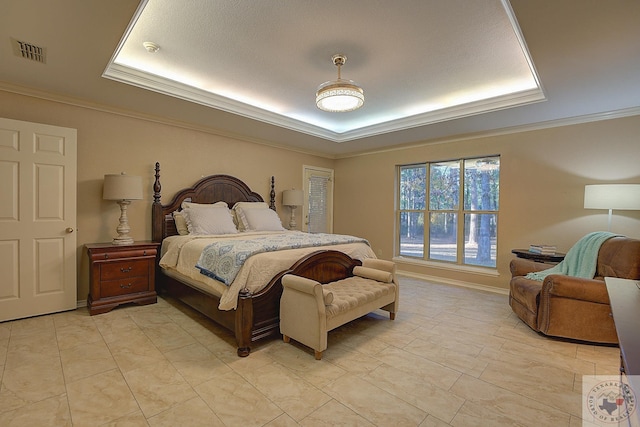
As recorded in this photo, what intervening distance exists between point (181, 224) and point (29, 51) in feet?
7.24

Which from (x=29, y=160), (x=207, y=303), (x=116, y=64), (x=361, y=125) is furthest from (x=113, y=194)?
(x=361, y=125)

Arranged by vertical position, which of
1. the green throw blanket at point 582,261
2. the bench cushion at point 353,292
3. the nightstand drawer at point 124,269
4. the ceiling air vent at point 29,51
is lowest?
the bench cushion at point 353,292

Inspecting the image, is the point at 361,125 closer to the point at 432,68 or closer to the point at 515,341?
the point at 432,68

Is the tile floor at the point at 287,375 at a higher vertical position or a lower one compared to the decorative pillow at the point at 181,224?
lower

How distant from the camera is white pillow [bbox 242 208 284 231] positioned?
4402mm

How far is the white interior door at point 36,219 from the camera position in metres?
2.90

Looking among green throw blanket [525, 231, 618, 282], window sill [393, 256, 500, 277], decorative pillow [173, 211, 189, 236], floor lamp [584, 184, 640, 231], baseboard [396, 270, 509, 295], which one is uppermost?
floor lamp [584, 184, 640, 231]

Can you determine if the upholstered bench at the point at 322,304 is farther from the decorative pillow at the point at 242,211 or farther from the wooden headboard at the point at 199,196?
the wooden headboard at the point at 199,196

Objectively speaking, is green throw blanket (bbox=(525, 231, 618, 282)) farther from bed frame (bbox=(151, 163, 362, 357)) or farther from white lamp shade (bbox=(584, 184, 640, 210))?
bed frame (bbox=(151, 163, 362, 357))

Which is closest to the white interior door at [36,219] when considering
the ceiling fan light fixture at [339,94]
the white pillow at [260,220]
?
the white pillow at [260,220]

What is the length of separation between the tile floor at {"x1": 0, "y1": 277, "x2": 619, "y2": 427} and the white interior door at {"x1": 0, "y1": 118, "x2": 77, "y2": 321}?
26 cm

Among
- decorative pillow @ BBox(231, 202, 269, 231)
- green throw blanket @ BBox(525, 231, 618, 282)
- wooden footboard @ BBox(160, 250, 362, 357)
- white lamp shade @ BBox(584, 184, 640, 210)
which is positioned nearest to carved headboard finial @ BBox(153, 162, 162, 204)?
decorative pillow @ BBox(231, 202, 269, 231)

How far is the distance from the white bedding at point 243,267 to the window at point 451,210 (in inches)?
77.4

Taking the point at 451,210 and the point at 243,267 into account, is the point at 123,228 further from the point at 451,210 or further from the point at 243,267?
Result: the point at 451,210
